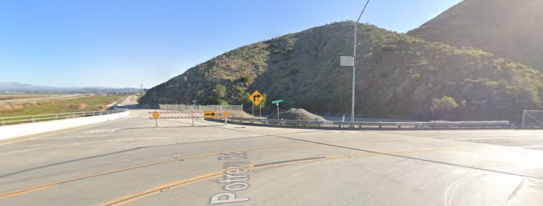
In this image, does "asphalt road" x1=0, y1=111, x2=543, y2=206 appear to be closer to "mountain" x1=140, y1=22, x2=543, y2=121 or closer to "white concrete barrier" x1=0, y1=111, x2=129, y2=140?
"white concrete barrier" x1=0, y1=111, x2=129, y2=140

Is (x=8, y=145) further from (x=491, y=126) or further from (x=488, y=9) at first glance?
(x=488, y=9)

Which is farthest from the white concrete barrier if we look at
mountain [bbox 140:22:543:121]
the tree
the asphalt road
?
the tree

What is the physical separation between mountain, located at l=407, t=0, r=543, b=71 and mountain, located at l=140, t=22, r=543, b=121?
14.6 metres

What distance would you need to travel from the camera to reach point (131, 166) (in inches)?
289

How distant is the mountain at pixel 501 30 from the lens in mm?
62312

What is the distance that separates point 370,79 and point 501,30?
219 ft

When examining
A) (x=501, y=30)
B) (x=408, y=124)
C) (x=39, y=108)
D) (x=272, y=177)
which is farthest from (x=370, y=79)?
(x=501, y=30)

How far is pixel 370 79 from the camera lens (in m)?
49.1

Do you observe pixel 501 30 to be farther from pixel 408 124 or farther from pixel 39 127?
pixel 39 127

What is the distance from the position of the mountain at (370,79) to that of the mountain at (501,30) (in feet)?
47.8

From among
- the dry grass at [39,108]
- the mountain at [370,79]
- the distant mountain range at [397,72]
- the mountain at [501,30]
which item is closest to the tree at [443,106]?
the mountain at [370,79]

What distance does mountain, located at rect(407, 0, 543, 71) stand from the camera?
62.3 metres

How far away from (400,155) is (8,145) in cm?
1600

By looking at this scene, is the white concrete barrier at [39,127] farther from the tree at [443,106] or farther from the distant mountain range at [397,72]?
the tree at [443,106]
